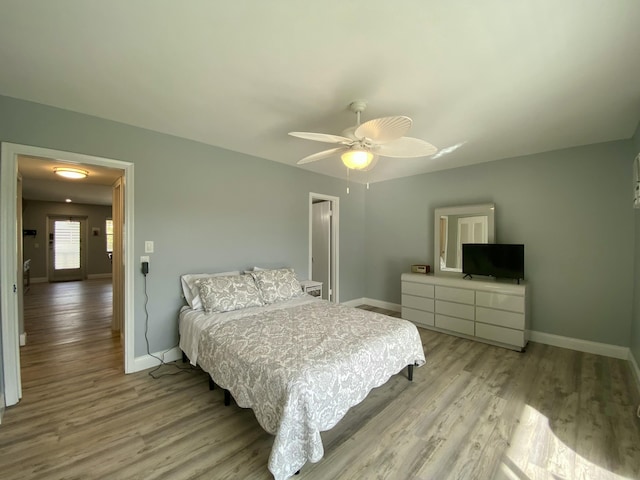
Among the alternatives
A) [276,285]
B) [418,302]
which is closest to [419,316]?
[418,302]

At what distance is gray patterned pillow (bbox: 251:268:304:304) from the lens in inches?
122

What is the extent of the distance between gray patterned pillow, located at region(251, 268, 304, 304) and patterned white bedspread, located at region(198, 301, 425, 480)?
42 centimetres

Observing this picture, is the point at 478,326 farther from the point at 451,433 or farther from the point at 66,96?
the point at 66,96

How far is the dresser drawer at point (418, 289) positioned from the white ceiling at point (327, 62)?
2.25 metres

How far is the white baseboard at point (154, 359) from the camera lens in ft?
9.11

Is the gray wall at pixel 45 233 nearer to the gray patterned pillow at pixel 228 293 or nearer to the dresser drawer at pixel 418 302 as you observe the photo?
the gray patterned pillow at pixel 228 293

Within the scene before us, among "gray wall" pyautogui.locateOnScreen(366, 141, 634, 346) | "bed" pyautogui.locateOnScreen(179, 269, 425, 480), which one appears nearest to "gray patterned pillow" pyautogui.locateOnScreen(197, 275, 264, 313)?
"bed" pyautogui.locateOnScreen(179, 269, 425, 480)

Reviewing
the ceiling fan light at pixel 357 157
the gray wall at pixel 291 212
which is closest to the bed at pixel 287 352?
the gray wall at pixel 291 212

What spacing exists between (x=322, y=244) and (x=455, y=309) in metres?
2.51

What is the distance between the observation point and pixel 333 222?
486 centimetres

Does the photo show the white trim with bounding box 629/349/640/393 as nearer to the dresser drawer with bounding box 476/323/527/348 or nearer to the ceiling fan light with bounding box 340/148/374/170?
the dresser drawer with bounding box 476/323/527/348

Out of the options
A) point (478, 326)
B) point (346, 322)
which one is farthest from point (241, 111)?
point (478, 326)

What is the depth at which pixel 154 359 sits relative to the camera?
Answer: 9.46 ft

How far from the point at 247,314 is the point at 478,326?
9.77 ft
